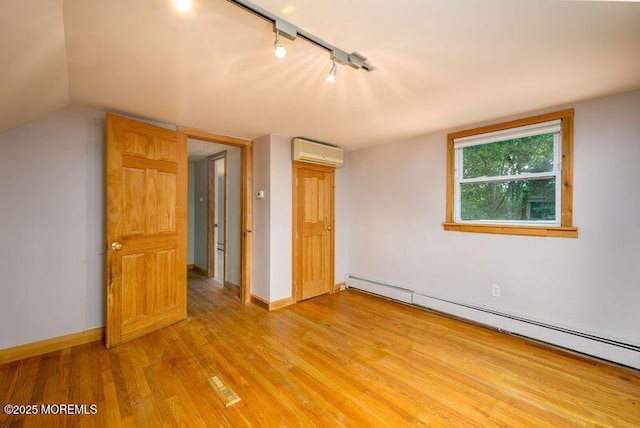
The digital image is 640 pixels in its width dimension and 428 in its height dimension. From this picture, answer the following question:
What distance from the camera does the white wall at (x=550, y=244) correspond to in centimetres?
220

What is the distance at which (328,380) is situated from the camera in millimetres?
1995

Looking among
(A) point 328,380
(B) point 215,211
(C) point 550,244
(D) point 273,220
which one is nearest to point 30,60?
(D) point 273,220

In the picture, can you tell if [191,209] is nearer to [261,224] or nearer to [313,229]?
[261,224]

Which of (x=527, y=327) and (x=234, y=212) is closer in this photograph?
(x=527, y=327)

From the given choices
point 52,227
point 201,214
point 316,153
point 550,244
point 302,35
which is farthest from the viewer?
point 201,214

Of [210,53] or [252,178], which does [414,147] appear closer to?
[252,178]

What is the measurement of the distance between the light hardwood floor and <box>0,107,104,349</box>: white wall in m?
0.35

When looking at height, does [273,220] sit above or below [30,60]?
below

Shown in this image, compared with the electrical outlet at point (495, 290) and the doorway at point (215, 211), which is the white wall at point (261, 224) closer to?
the doorway at point (215, 211)

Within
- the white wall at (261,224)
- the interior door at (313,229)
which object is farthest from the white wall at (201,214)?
the interior door at (313,229)

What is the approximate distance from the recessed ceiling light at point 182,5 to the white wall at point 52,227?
2.06 m

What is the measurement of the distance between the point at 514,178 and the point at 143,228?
12.7ft

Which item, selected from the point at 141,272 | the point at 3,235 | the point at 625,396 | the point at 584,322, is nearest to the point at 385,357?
the point at 625,396

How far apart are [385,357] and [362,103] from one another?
2.28 m
